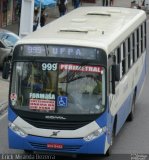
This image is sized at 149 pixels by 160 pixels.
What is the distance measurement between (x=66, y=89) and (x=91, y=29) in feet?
6.28

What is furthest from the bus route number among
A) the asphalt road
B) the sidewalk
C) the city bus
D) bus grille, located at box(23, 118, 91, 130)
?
the sidewalk

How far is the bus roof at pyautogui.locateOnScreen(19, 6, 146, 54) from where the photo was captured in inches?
516

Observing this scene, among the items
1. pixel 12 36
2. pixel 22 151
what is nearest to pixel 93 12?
pixel 22 151

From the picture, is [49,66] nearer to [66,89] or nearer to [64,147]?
[66,89]

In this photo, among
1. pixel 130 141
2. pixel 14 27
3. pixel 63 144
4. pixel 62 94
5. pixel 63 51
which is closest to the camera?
pixel 63 144

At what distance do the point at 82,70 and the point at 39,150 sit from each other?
69.2 inches

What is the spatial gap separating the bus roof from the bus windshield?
1.66 feet

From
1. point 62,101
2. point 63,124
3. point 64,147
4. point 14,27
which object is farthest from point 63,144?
point 14,27

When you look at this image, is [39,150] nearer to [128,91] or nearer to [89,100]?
[89,100]

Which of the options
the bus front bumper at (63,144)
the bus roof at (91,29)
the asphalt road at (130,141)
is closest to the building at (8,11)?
the asphalt road at (130,141)

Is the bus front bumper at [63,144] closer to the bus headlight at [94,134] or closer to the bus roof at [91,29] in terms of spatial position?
the bus headlight at [94,134]

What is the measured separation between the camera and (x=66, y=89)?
12.8 meters

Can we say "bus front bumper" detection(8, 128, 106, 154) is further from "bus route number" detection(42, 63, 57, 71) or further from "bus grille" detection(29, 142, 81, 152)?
"bus route number" detection(42, 63, 57, 71)

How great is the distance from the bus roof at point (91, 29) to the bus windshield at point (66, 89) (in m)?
0.51
